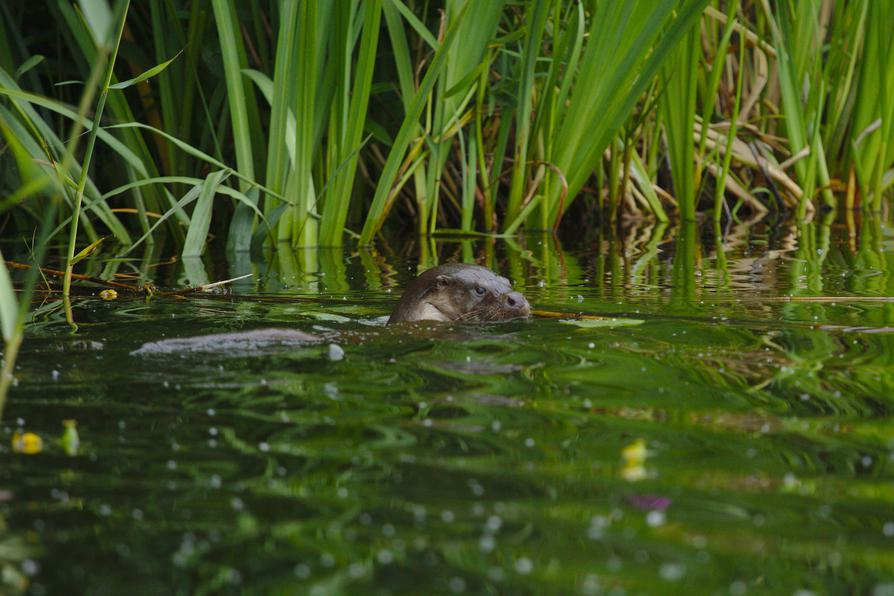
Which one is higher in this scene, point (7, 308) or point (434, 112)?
Result: point (434, 112)

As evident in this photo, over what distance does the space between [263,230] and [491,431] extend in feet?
15.4

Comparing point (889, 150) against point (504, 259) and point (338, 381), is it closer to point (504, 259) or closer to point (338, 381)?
point (504, 259)

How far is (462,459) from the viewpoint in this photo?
262 cm

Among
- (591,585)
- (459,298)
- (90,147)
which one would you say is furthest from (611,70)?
(591,585)

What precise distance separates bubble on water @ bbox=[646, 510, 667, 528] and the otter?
110 inches

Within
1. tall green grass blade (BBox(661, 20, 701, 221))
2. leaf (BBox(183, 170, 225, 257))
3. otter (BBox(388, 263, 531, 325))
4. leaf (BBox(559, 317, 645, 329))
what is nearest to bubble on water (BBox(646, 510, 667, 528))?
leaf (BBox(559, 317, 645, 329))

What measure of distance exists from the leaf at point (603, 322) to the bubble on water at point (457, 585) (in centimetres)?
267

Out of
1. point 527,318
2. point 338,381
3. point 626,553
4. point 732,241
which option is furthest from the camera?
point 732,241

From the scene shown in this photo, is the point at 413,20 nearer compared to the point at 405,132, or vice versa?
the point at 405,132

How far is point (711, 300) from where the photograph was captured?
214 inches

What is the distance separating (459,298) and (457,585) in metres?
3.46

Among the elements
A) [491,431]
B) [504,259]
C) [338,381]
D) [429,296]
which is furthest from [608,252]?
[491,431]

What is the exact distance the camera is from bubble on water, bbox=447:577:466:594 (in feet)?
6.36

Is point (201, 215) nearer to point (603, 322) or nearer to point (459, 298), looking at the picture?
point (459, 298)
